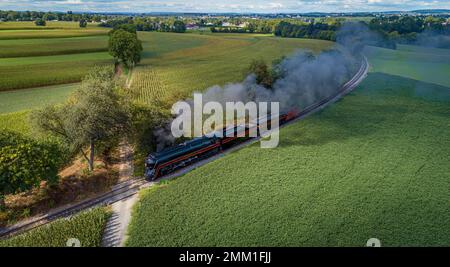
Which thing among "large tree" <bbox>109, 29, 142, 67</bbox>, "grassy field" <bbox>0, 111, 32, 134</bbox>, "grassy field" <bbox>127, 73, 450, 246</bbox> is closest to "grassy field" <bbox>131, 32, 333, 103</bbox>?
"large tree" <bbox>109, 29, 142, 67</bbox>

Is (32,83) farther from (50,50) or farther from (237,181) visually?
(237,181)

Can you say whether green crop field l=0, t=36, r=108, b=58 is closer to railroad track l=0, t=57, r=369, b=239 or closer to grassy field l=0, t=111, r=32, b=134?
grassy field l=0, t=111, r=32, b=134

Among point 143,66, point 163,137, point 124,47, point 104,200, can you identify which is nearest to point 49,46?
point 124,47

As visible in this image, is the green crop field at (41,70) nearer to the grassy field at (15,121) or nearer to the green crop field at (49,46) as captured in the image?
the green crop field at (49,46)

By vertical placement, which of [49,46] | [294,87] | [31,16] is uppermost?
[31,16]

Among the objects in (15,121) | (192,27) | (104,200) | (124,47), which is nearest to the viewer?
(104,200)

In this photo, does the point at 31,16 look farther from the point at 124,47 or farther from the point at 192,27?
the point at 192,27
